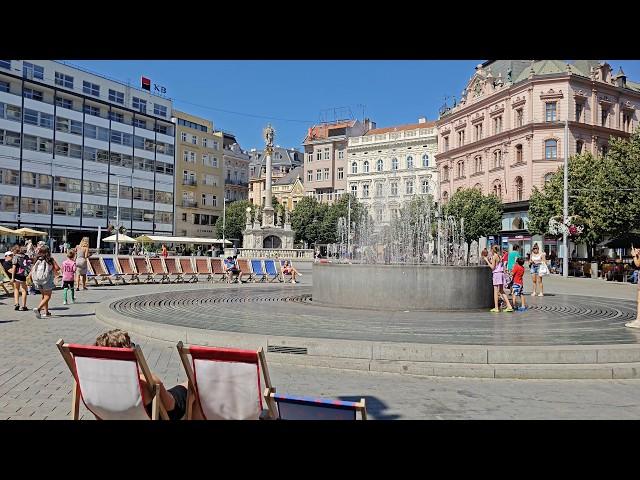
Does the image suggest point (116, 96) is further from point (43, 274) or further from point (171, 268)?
point (43, 274)

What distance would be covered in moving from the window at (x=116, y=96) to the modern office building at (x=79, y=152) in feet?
0.42

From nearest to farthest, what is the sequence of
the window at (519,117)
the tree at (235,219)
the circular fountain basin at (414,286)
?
1. the circular fountain basin at (414,286)
2. the window at (519,117)
3. the tree at (235,219)

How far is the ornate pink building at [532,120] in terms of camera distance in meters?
54.6

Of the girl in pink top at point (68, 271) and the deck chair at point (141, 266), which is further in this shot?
the deck chair at point (141, 266)

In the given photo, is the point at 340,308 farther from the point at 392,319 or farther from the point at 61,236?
the point at 61,236

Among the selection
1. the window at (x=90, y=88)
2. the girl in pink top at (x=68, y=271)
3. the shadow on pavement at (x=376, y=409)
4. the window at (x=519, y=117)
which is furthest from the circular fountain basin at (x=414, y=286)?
the window at (x=90, y=88)

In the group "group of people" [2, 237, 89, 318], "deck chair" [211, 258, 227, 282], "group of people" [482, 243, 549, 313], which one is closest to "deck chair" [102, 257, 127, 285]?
"deck chair" [211, 258, 227, 282]

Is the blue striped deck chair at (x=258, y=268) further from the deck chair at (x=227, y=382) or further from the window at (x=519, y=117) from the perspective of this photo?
the window at (x=519, y=117)

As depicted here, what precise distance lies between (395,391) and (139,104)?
7496 centimetres

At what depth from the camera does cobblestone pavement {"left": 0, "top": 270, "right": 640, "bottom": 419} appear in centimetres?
587

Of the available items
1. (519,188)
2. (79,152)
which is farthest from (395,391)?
(79,152)

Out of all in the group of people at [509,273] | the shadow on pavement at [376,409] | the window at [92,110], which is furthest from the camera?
the window at [92,110]
